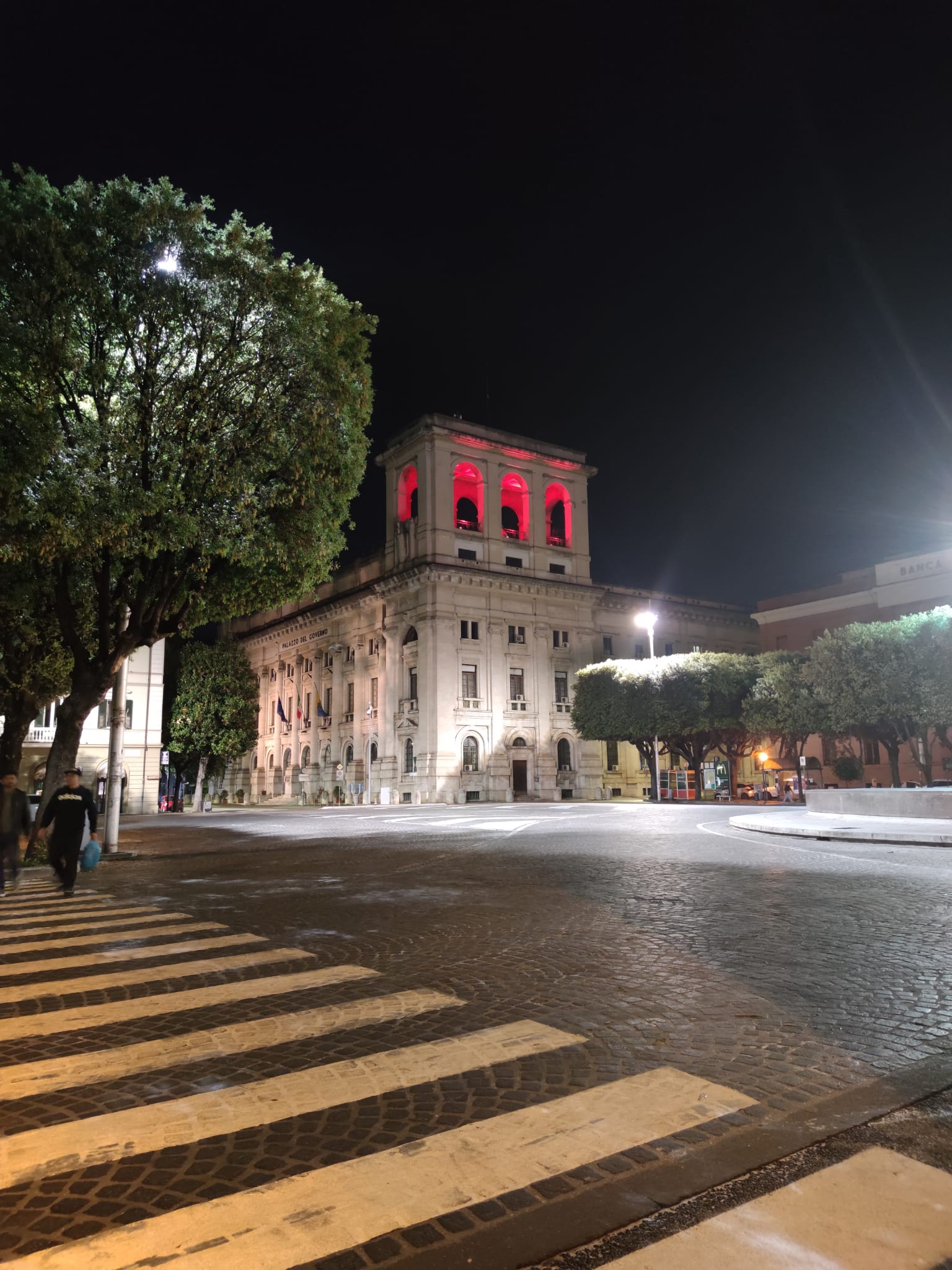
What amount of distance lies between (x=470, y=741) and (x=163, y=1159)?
51.8 m

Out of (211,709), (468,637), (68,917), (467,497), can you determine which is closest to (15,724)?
(68,917)

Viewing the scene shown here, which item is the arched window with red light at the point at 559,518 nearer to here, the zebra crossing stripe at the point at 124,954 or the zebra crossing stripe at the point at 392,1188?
the zebra crossing stripe at the point at 124,954

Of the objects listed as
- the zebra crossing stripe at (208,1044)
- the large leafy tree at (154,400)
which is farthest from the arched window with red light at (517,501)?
the zebra crossing stripe at (208,1044)

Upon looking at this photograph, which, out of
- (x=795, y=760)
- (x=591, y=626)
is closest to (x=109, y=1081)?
(x=795, y=760)

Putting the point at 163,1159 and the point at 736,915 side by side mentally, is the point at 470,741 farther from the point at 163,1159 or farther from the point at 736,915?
the point at 163,1159

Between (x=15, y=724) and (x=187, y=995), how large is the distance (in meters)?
21.2

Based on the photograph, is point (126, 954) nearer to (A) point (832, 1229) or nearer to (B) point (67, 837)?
(B) point (67, 837)

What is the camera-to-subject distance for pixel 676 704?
45938 millimetres

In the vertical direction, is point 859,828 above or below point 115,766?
below

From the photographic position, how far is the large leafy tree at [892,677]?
35.9 metres

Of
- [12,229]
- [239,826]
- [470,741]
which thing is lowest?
Answer: [239,826]

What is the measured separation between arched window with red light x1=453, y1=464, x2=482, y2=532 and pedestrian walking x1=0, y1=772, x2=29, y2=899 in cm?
4644

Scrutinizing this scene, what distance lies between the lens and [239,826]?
3083cm

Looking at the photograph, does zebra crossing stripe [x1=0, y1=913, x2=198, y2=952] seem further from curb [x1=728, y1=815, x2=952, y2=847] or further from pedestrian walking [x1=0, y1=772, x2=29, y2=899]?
curb [x1=728, y1=815, x2=952, y2=847]
